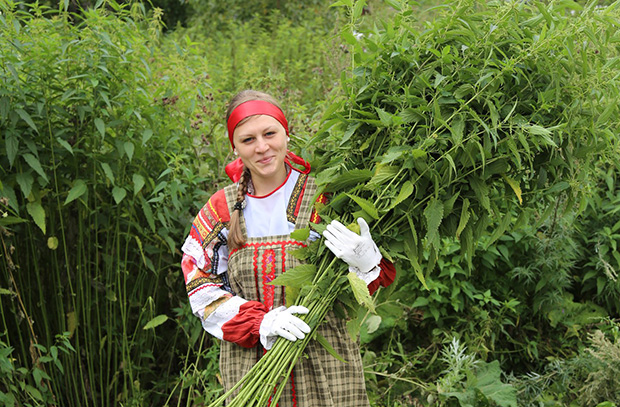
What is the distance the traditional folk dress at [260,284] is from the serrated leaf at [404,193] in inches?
9.9

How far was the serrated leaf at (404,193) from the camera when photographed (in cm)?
179

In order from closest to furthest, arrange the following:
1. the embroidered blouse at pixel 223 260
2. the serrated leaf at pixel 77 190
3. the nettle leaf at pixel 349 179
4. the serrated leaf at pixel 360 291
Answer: the serrated leaf at pixel 360 291 < the nettle leaf at pixel 349 179 < the embroidered blouse at pixel 223 260 < the serrated leaf at pixel 77 190

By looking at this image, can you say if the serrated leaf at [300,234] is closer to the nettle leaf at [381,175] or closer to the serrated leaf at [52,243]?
the nettle leaf at [381,175]

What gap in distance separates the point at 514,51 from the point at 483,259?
1.57 meters

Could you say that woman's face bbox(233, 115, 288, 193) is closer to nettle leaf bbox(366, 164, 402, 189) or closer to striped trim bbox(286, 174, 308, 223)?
striped trim bbox(286, 174, 308, 223)

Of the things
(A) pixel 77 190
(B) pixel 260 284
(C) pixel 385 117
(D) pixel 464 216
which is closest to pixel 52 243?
(A) pixel 77 190

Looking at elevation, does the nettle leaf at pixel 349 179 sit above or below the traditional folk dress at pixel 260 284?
above

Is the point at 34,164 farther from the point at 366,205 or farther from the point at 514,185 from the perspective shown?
the point at 514,185

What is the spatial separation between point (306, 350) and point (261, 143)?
26.6 inches

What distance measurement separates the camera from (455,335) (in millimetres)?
3150

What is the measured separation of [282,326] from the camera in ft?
6.14

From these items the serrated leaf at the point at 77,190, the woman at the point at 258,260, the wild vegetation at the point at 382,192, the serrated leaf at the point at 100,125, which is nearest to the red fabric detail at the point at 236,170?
the woman at the point at 258,260

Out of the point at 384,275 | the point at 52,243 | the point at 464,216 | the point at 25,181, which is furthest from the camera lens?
the point at 52,243

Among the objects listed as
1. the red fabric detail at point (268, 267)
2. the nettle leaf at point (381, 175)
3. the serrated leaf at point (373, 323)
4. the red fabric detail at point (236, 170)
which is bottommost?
the serrated leaf at point (373, 323)
